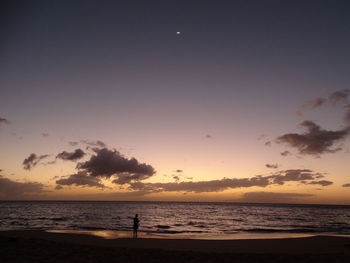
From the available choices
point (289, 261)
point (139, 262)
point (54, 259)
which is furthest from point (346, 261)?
point (54, 259)

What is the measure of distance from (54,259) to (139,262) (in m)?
4.83

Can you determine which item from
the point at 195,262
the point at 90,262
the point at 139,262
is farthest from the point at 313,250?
the point at 90,262

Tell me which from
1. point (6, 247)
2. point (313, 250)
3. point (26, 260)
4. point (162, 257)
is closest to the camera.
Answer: point (26, 260)

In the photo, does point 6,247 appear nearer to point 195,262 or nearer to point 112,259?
point 112,259

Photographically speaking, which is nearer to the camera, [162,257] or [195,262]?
[195,262]

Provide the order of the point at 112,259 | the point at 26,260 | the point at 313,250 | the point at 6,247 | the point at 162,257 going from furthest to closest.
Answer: the point at 313,250 → the point at 6,247 → the point at 162,257 → the point at 112,259 → the point at 26,260

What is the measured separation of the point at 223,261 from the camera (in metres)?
17.2

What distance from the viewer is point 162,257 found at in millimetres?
18078

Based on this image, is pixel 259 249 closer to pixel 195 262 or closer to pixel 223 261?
pixel 223 261

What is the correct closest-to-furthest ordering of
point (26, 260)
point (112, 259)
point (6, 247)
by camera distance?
1. point (26, 260)
2. point (112, 259)
3. point (6, 247)

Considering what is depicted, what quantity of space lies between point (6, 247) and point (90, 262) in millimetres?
7834

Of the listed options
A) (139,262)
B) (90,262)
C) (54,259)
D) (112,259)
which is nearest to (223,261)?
(139,262)

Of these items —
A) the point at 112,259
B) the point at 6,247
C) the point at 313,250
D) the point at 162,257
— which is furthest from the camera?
the point at 313,250

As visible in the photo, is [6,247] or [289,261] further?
[6,247]
